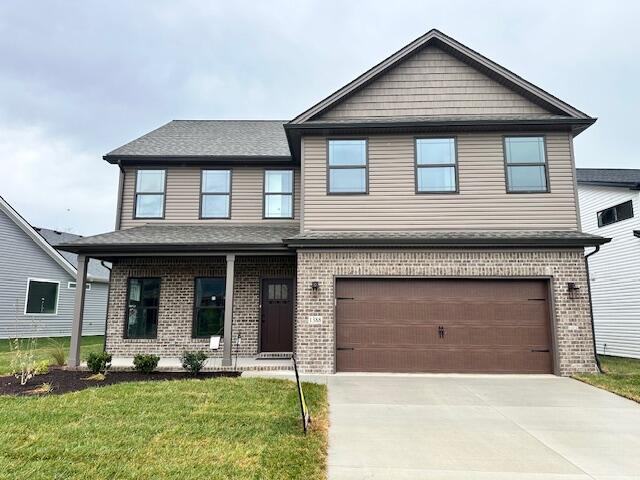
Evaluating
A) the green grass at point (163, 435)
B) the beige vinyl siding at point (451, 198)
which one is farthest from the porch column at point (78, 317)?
the beige vinyl siding at point (451, 198)

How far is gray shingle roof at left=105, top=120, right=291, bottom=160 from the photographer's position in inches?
483

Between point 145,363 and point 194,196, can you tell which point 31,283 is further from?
point 145,363

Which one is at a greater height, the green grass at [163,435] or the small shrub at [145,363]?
the small shrub at [145,363]

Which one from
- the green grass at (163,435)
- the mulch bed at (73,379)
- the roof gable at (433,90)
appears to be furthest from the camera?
the roof gable at (433,90)

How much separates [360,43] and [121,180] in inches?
749

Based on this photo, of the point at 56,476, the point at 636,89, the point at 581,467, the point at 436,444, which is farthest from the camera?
the point at 636,89

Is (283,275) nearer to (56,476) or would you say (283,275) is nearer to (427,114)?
(427,114)

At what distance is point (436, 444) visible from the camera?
5.08m

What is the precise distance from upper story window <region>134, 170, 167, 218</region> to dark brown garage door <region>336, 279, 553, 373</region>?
617 cm

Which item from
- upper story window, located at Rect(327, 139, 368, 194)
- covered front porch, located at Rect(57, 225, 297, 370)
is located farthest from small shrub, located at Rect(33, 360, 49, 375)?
upper story window, located at Rect(327, 139, 368, 194)

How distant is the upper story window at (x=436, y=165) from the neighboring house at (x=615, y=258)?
6.49 meters

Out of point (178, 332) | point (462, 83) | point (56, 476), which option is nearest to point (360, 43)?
point (462, 83)

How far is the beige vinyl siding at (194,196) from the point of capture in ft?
39.9

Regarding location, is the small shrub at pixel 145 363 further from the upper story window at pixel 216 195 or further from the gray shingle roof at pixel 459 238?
the upper story window at pixel 216 195
